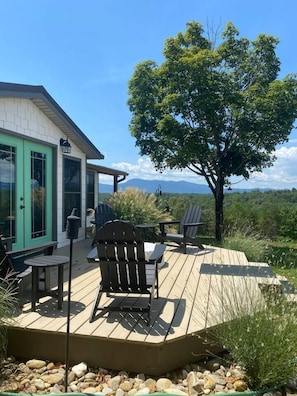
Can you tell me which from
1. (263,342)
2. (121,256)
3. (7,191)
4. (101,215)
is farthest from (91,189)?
(263,342)

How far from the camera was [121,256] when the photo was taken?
3291mm

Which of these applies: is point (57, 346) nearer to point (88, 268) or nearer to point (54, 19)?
point (88, 268)

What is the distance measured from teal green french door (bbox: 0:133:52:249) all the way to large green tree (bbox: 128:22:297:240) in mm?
5000

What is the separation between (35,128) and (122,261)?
4.27 metres

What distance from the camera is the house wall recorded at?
17.9 ft

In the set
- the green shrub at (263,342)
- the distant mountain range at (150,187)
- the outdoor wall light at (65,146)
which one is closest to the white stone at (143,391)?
the green shrub at (263,342)

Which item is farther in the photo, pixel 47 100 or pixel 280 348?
pixel 47 100

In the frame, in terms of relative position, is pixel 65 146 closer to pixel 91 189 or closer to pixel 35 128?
pixel 35 128

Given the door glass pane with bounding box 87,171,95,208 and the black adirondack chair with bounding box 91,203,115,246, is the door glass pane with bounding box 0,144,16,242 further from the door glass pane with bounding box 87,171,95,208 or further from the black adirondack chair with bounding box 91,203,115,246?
the door glass pane with bounding box 87,171,95,208

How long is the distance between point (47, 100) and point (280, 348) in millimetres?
5824

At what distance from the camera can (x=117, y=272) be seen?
335 centimetres

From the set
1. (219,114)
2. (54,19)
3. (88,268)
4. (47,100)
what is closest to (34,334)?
(88,268)

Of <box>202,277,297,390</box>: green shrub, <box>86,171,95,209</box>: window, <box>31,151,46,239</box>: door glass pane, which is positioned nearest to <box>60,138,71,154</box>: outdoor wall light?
<box>31,151,46,239</box>: door glass pane

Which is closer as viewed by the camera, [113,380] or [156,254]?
[113,380]
